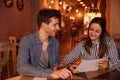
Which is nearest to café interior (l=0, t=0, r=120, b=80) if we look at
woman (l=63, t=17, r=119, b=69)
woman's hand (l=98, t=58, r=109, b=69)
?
woman (l=63, t=17, r=119, b=69)

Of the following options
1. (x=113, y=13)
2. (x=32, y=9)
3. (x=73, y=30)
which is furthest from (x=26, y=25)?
(x=73, y=30)

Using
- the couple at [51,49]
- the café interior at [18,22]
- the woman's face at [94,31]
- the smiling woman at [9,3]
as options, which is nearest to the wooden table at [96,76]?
the couple at [51,49]

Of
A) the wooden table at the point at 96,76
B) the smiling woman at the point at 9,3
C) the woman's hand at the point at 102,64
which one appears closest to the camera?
the wooden table at the point at 96,76

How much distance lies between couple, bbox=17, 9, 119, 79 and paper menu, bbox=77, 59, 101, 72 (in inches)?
2.5

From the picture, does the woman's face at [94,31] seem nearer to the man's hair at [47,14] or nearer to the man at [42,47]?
the man at [42,47]

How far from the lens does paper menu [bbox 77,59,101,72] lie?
1993 mm

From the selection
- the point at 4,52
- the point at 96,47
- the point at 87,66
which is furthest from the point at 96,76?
the point at 4,52

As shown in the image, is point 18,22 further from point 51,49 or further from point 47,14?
point 47,14

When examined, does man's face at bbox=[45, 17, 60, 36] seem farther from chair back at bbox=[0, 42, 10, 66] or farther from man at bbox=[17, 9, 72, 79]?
chair back at bbox=[0, 42, 10, 66]

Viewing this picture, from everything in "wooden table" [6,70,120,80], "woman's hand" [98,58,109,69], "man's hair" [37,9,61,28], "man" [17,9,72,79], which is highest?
"man's hair" [37,9,61,28]

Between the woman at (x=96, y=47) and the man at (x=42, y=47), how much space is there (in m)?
0.32

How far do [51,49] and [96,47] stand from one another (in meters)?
0.57

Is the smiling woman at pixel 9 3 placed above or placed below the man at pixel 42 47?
above

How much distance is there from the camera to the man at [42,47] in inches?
78.7
